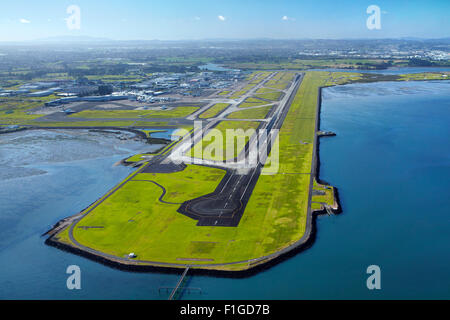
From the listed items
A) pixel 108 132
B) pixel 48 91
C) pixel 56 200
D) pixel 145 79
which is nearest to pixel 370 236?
pixel 56 200

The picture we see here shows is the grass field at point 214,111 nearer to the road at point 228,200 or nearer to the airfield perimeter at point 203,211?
the airfield perimeter at point 203,211

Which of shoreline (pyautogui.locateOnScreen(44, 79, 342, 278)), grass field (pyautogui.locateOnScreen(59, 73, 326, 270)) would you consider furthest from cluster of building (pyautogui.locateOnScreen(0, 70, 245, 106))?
shoreline (pyautogui.locateOnScreen(44, 79, 342, 278))

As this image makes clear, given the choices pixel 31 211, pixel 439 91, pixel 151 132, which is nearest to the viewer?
pixel 31 211

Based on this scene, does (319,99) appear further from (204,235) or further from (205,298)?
(205,298)

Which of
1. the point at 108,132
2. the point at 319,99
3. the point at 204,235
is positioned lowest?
the point at 204,235

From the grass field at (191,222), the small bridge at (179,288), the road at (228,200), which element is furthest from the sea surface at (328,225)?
the road at (228,200)

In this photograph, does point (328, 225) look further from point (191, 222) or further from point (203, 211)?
point (191, 222)

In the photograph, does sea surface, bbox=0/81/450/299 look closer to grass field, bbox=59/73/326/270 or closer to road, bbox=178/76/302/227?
grass field, bbox=59/73/326/270
